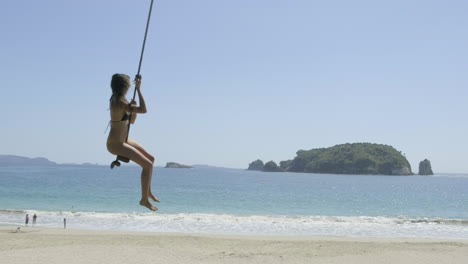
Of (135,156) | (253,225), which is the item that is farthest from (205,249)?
(135,156)

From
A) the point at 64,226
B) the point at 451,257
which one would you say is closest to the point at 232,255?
the point at 451,257

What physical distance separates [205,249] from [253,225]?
11.5 meters

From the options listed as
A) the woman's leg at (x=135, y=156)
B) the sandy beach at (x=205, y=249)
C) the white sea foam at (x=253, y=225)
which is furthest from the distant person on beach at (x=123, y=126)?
the white sea foam at (x=253, y=225)

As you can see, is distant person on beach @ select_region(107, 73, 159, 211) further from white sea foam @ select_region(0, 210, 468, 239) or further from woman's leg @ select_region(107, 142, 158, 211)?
white sea foam @ select_region(0, 210, 468, 239)

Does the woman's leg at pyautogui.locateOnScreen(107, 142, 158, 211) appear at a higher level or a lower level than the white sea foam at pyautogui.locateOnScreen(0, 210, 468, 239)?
higher

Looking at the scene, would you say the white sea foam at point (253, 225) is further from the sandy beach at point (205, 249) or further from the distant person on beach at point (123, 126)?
the distant person on beach at point (123, 126)

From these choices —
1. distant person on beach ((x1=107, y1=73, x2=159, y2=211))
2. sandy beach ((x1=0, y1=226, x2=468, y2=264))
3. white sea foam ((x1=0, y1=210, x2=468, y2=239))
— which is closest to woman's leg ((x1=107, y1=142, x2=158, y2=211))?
distant person on beach ((x1=107, y1=73, x2=159, y2=211))

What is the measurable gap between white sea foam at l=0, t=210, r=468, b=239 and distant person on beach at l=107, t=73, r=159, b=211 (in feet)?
74.3

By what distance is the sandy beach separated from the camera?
17.7m

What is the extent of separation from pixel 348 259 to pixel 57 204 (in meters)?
36.5

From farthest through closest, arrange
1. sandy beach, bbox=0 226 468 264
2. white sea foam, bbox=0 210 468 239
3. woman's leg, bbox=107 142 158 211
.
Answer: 1. white sea foam, bbox=0 210 468 239
2. sandy beach, bbox=0 226 468 264
3. woman's leg, bbox=107 142 158 211

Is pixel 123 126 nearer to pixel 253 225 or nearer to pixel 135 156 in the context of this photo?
pixel 135 156

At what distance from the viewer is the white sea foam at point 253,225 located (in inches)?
1104

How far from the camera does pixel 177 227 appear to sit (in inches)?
1161
